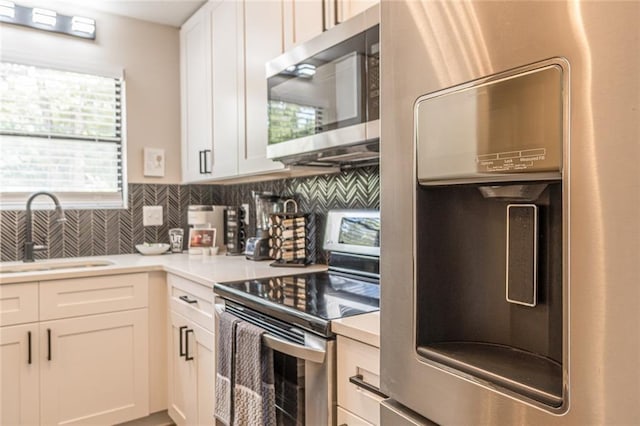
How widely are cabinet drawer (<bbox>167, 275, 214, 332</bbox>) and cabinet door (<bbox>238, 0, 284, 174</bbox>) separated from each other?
61 cm

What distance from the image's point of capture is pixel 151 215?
292 centimetres

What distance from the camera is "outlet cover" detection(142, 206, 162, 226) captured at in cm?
289

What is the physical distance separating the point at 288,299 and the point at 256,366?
0.22 m

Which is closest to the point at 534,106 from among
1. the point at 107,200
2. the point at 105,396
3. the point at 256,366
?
the point at 256,366

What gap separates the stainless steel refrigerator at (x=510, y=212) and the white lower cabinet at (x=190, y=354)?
123 cm

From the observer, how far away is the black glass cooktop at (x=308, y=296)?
3.92 ft

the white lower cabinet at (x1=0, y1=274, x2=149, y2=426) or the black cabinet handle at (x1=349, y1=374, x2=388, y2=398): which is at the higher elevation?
the black cabinet handle at (x1=349, y1=374, x2=388, y2=398)

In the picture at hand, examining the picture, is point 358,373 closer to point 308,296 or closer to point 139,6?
point 308,296

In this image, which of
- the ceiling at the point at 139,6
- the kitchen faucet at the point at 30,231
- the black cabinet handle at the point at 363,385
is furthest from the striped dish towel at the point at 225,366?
the ceiling at the point at 139,6

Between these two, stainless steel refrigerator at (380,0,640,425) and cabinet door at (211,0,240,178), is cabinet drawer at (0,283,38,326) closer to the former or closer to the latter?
cabinet door at (211,0,240,178)

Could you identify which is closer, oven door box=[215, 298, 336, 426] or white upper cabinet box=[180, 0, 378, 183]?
oven door box=[215, 298, 336, 426]

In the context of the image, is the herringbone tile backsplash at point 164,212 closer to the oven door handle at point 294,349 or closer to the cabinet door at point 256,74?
the cabinet door at point 256,74

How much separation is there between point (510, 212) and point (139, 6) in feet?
9.05

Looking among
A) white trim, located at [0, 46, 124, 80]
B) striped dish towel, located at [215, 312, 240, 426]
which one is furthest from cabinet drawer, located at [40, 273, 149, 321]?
white trim, located at [0, 46, 124, 80]
